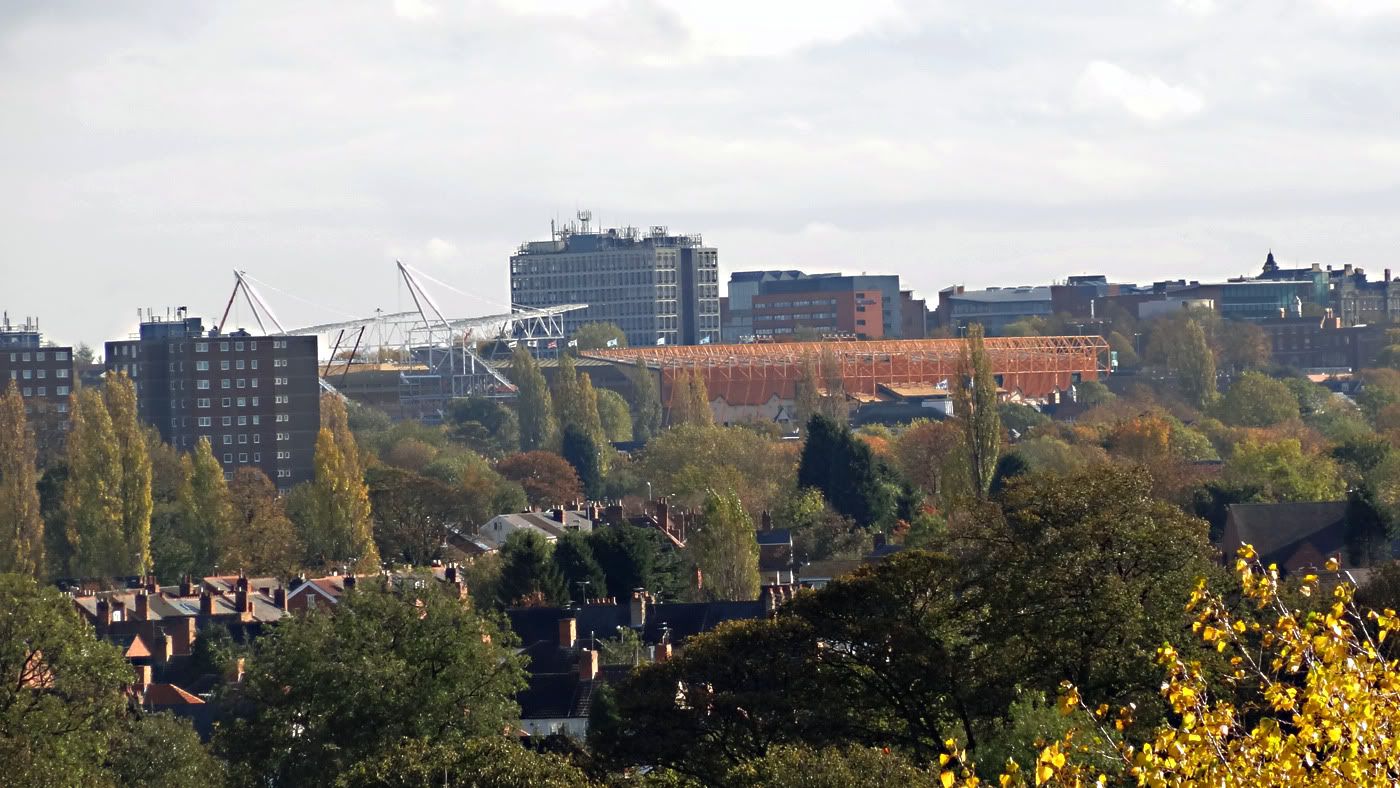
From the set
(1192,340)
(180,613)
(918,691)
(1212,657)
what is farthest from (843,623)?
(1192,340)

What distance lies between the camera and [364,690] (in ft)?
127

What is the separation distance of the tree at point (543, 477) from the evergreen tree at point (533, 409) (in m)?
21.8

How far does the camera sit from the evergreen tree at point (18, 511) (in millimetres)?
78000

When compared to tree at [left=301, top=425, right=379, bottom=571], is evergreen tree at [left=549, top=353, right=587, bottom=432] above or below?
above

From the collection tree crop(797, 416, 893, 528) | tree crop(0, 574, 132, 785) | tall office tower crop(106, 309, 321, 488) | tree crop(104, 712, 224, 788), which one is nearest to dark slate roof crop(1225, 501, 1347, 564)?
tree crop(797, 416, 893, 528)

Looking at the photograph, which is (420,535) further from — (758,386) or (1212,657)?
(758,386)

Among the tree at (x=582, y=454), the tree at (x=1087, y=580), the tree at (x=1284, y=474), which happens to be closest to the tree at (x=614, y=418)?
the tree at (x=582, y=454)

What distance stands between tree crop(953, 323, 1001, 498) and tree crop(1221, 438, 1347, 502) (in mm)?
8456

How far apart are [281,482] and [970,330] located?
148 ft

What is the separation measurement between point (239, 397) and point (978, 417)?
5462 centimetres

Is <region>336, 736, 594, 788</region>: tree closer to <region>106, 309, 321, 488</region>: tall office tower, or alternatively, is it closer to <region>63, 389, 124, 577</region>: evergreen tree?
<region>63, 389, 124, 577</region>: evergreen tree

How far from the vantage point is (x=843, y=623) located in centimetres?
3656

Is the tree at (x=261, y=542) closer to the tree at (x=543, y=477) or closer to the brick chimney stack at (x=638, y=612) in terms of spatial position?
the tree at (x=543, y=477)

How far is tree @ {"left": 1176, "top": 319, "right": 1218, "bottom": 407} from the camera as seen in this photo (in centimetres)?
15362
